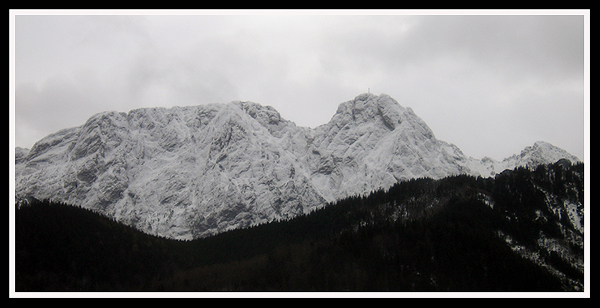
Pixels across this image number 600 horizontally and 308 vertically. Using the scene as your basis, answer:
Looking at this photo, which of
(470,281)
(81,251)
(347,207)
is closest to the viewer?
(470,281)

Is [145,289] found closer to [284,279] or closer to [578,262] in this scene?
[284,279]

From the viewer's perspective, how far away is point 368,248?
142 meters

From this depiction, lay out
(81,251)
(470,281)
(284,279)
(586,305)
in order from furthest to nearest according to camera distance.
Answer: (81,251) < (284,279) < (470,281) < (586,305)

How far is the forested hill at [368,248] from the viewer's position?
131 metres

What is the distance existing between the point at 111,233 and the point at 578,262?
130 m

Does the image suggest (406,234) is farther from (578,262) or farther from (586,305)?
(586,305)

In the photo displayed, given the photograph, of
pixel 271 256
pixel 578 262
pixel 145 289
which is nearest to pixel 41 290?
pixel 145 289

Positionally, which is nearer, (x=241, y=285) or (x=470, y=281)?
(x=470, y=281)

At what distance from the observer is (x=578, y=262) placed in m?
142

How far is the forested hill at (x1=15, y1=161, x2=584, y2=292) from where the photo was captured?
429 feet

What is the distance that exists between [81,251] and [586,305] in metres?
126

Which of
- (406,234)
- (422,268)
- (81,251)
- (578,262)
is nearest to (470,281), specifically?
(422,268)

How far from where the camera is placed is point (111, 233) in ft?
543

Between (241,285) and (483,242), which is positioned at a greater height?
(483,242)
